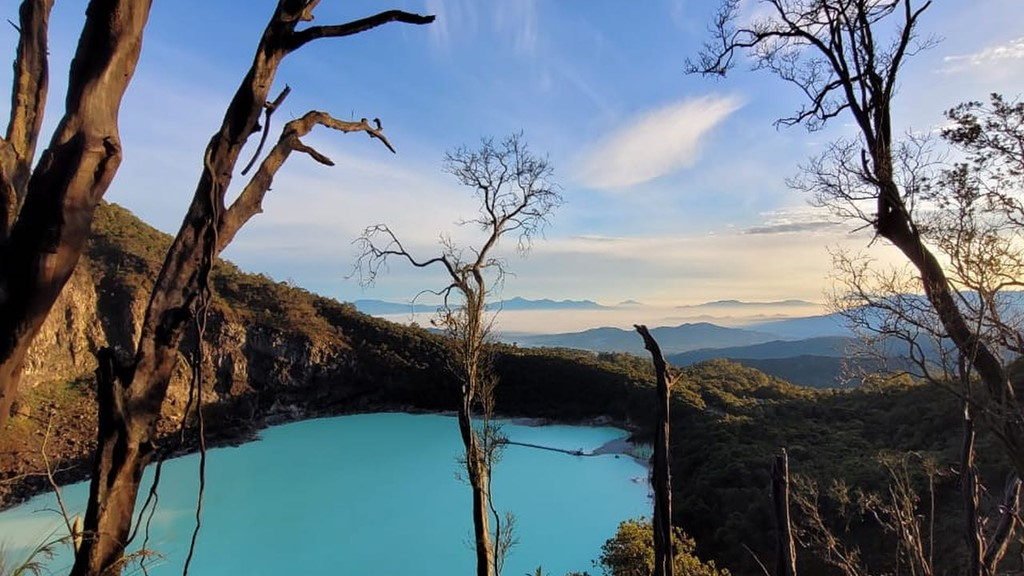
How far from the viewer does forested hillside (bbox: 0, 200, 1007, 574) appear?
38.8 ft

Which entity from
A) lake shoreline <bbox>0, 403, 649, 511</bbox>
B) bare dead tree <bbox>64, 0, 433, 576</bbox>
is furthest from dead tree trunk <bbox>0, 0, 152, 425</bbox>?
lake shoreline <bbox>0, 403, 649, 511</bbox>

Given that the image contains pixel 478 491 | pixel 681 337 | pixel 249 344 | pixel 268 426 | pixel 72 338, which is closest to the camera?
pixel 478 491

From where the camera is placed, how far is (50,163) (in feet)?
3.34

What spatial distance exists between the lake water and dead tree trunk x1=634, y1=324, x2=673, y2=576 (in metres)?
9.20

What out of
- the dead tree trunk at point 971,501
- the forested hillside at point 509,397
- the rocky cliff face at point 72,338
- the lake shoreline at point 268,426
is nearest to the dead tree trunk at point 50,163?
the dead tree trunk at point 971,501

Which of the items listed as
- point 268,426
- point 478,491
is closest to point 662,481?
point 478,491

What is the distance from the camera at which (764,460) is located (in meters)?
14.0

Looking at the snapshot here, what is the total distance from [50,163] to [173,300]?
326 mm

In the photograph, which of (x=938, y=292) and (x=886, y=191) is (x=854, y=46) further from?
(x=938, y=292)

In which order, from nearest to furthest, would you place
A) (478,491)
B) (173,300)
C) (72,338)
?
1. (173,300)
2. (478,491)
3. (72,338)

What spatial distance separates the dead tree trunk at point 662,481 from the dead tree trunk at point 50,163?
2.79m

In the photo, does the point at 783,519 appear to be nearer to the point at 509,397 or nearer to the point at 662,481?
the point at 662,481

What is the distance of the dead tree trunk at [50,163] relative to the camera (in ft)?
3.23

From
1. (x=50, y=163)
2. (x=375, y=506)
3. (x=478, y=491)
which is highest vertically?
(x=50, y=163)
